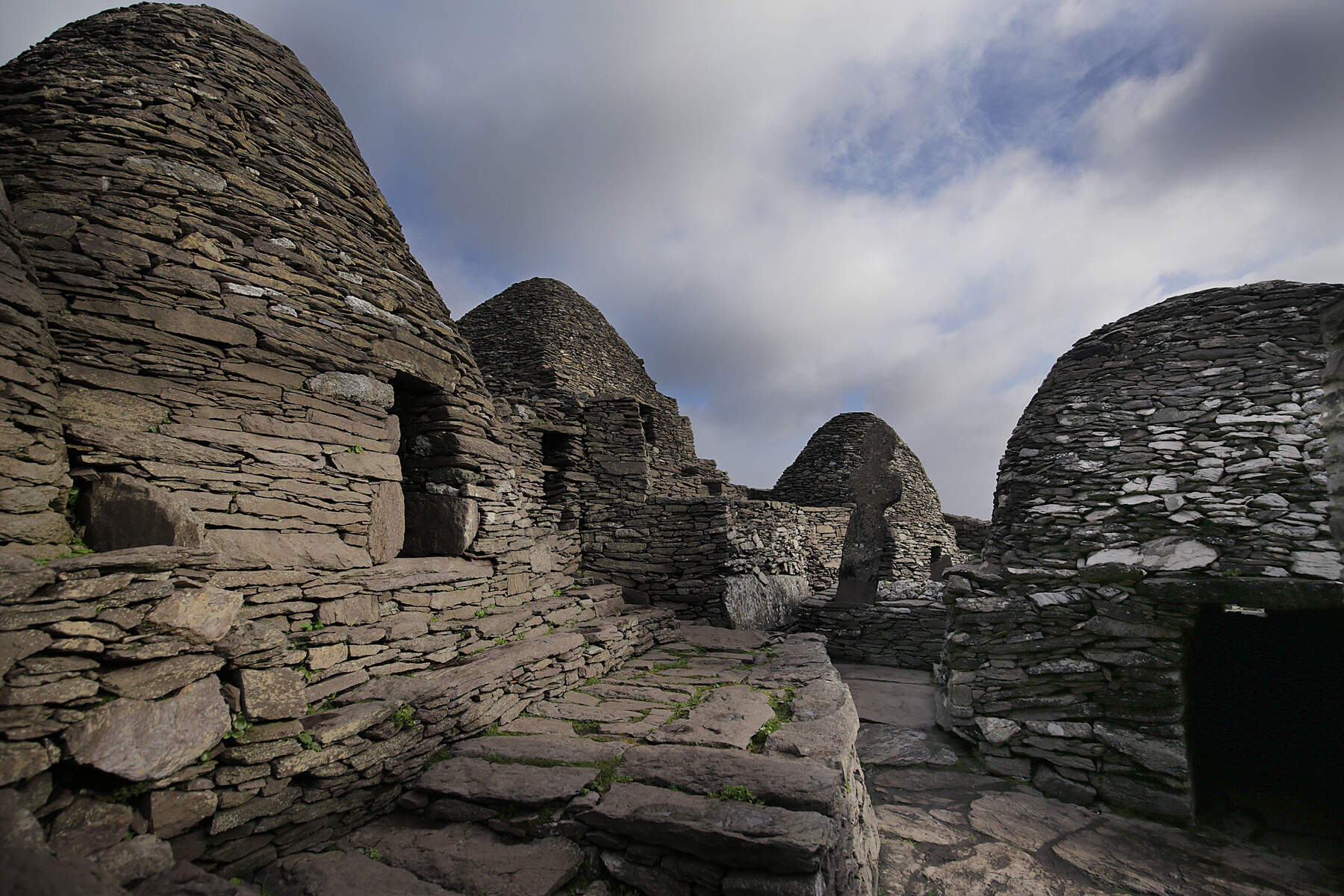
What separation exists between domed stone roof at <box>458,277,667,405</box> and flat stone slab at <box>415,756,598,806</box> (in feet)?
48.2

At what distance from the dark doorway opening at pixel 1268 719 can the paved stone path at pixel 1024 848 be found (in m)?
0.90

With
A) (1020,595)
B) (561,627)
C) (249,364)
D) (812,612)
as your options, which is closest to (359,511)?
(249,364)

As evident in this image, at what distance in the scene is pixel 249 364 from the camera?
4.67 meters

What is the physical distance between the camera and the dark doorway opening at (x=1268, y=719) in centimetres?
584

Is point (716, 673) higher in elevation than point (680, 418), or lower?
lower

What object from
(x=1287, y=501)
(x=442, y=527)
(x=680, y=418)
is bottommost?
(x=442, y=527)

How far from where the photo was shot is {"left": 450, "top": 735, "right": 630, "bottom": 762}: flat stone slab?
4102 millimetres

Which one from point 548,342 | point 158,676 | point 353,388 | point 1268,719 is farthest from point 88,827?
point 548,342

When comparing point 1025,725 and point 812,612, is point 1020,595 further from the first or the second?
point 812,612

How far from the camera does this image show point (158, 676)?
2.87 metres

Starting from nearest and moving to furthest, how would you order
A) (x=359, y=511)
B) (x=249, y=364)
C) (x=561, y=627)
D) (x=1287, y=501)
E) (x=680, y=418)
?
(x=249, y=364), (x=359, y=511), (x=1287, y=501), (x=561, y=627), (x=680, y=418)

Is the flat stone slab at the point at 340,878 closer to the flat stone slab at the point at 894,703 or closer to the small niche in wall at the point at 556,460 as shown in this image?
the flat stone slab at the point at 894,703

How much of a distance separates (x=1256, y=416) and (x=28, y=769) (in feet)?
35.2

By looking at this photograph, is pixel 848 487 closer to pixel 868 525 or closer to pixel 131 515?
pixel 868 525
